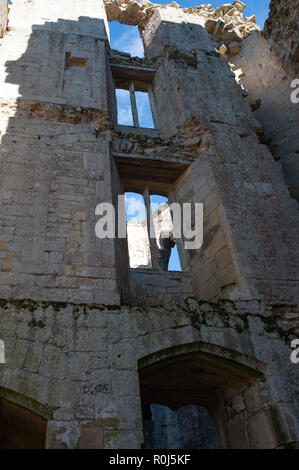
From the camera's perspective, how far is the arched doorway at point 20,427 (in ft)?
12.7

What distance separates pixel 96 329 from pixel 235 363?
177 cm

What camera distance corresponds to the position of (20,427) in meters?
4.29

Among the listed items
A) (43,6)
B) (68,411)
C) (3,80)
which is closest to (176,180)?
(3,80)

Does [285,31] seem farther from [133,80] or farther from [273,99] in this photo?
[133,80]

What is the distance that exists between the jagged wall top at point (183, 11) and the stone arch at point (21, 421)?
1131cm

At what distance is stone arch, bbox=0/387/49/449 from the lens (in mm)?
3768

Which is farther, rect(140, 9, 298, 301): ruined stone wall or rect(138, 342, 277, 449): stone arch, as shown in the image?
rect(140, 9, 298, 301): ruined stone wall

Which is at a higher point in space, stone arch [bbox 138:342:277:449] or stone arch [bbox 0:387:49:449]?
stone arch [bbox 138:342:277:449]

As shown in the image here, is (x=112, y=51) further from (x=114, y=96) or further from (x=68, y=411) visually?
(x=68, y=411)

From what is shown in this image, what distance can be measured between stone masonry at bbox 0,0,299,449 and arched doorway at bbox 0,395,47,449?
26 mm

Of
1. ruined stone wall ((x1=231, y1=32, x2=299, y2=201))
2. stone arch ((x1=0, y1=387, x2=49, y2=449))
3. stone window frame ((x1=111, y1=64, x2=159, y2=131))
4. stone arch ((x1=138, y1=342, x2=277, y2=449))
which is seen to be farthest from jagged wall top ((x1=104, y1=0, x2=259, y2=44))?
stone arch ((x1=0, y1=387, x2=49, y2=449))

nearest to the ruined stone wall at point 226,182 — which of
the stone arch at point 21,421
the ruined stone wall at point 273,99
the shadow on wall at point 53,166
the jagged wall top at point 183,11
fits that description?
the ruined stone wall at point 273,99

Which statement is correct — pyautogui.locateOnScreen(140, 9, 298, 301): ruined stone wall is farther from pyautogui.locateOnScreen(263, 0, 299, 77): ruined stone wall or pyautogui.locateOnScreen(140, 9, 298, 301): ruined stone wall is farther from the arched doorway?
the arched doorway

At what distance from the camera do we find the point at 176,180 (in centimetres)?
778
